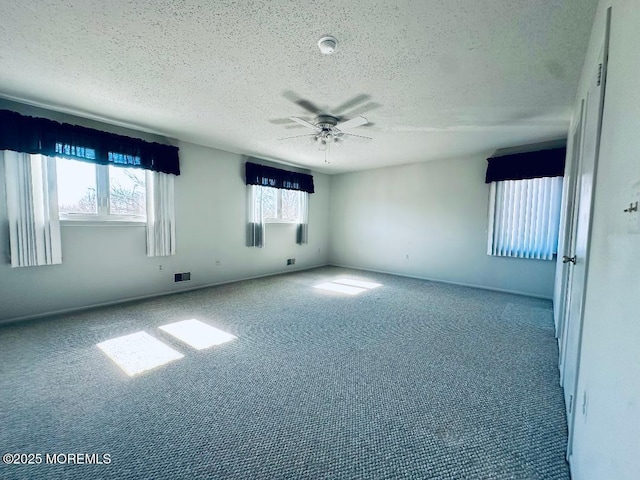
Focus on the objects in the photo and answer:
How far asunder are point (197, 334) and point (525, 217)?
4.99 meters

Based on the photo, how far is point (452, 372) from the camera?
2.14 meters

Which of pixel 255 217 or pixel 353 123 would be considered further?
pixel 255 217

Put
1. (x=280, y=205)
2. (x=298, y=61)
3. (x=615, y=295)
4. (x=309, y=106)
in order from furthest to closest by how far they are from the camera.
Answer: (x=280, y=205), (x=309, y=106), (x=298, y=61), (x=615, y=295)

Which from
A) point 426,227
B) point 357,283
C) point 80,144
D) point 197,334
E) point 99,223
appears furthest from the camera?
point 426,227

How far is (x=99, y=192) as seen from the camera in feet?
11.6

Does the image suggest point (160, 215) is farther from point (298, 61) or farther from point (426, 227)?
point (426, 227)

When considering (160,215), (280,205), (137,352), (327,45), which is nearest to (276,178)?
(280,205)

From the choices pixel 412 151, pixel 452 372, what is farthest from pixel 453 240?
pixel 452 372

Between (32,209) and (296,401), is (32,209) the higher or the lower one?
the higher one

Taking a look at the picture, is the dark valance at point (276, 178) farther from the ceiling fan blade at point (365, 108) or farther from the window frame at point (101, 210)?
the ceiling fan blade at point (365, 108)

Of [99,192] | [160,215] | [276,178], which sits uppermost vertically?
[276,178]

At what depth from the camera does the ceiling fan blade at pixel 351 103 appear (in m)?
→ 2.76

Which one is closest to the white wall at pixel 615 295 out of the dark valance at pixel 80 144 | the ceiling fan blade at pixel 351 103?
the ceiling fan blade at pixel 351 103

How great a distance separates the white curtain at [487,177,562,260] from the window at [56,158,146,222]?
5606 mm
